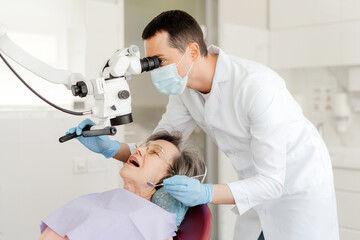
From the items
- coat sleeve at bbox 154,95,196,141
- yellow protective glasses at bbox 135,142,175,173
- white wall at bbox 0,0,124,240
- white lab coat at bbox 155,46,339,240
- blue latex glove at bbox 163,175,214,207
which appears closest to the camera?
blue latex glove at bbox 163,175,214,207

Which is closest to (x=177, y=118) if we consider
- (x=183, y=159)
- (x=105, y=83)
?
(x=183, y=159)

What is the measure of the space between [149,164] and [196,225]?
28 centimetres

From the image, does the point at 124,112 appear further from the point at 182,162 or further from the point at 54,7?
the point at 54,7

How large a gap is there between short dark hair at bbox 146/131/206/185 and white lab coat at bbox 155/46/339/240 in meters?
0.13

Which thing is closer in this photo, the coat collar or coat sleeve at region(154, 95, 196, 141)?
the coat collar

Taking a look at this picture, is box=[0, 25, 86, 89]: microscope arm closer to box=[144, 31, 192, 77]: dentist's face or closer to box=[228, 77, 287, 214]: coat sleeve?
box=[144, 31, 192, 77]: dentist's face

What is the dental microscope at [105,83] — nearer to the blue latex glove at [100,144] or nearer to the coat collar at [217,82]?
the blue latex glove at [100,144]

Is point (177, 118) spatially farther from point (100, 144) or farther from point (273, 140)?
point (273, 140)

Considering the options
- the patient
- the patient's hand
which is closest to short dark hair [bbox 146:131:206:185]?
the patient

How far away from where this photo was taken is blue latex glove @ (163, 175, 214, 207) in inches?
49.7

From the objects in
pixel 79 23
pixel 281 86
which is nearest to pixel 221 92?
pixel 281 86

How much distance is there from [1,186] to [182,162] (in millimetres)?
894

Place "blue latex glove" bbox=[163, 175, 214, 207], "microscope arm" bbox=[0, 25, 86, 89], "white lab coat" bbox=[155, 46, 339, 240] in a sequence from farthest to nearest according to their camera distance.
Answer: "white lab coat" bbox=[155, 46, 339, 240] < "blue latex glove" bbox=[163, 175, 214, 207] < "microscope arm" bbox=[0, 25, 86, 89]

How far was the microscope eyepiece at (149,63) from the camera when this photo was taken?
130cm
